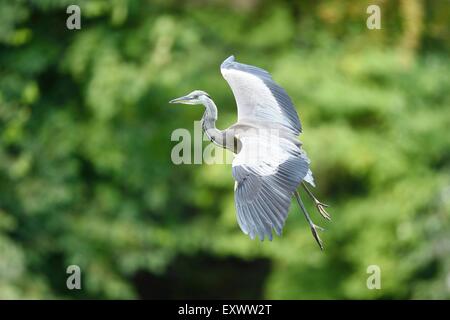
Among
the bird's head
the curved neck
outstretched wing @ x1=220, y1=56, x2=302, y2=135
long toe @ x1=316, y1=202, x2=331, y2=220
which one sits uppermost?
outstretched wing @ x1=220, y1=56, x2=302, y2=135

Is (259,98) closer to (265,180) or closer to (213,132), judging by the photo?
(213,132)

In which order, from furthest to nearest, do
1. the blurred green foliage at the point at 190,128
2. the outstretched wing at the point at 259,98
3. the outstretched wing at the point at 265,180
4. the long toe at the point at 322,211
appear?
1. the blurred green foliage at the point at 190,128
2. the outstretched wing at the point at 259,98
3. the long toe at the point at 322,211
4. the outstretched wing at the point at 265,180

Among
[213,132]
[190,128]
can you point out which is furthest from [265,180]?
[190,128]

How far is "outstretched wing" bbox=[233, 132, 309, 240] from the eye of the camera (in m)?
3.54

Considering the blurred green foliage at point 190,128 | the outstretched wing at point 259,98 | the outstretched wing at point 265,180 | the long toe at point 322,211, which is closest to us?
the outstretched wing at point 265,180

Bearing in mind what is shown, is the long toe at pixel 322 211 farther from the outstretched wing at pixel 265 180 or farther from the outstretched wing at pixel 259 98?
the outstretched wing at pixel 259 98

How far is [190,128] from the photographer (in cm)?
953

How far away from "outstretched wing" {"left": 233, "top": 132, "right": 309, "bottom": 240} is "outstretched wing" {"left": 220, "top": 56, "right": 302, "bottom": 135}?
0.30 m

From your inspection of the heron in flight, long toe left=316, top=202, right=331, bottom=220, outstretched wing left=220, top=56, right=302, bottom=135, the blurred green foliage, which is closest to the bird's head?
the heron in flight

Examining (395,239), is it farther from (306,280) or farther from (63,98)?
(63,98)

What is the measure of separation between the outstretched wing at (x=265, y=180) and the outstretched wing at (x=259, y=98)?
297 mm

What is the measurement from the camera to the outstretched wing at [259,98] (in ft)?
14.1

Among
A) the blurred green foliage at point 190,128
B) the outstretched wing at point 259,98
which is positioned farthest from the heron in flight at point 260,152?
the blurred green foliage at point 190,128

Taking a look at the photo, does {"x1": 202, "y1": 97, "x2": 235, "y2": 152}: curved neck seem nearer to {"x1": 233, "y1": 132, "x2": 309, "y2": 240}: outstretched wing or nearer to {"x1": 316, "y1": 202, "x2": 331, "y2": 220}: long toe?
{"x1": 233, "y1": 132, "x2": 309, "y2": 240}: outstretched wing
